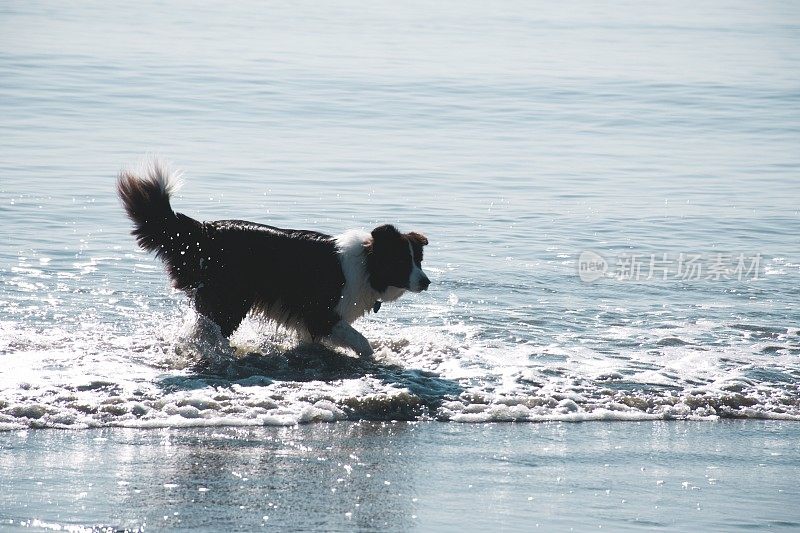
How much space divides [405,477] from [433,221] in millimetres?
7607

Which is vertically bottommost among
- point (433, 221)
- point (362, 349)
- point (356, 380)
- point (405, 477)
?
point (405, 477)

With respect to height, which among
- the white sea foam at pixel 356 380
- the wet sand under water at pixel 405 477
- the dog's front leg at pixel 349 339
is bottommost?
the wet sand under water at pixel 405 477

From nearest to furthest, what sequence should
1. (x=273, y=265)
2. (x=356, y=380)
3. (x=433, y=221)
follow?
(x=356, y=380), (x=273, y=265), (x=433, y=221)

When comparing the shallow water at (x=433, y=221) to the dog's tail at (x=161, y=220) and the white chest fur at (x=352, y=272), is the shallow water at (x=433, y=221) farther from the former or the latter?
the dog's tail at (x=161, y=220)

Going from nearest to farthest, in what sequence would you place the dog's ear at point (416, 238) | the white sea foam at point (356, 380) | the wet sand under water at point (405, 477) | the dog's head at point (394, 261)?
the wet sand under water at point (405, 477) < the white sea foam at point (356, 380) < the dog's head at point (394, 261) < the dog's ear at point (416, 238)

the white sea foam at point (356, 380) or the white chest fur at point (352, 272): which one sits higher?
the white chest fur at point (352, 272)

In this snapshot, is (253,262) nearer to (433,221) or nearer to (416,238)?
(416,238)

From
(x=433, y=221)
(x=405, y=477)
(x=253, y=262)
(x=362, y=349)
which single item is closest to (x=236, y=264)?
(x=253, y=262)

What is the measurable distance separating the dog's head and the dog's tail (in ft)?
4.00

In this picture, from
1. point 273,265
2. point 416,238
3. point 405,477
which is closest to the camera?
point 405,477

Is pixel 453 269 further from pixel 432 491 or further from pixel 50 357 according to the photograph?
pixel 432 491

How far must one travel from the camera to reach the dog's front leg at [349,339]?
26.0 ft

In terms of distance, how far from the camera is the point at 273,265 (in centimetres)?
803

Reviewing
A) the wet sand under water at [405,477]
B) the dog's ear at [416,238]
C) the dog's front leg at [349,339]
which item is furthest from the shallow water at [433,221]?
the dog's ear at [416,238]
